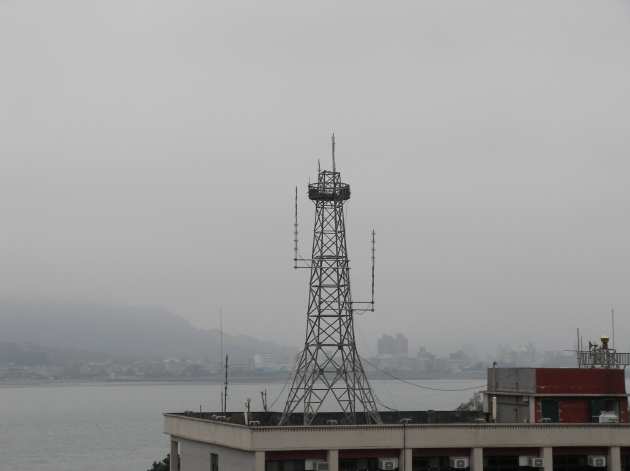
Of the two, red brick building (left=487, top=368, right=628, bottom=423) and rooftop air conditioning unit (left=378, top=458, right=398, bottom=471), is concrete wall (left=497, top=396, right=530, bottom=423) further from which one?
rooftop air conditioning unit (left=378, top=458, right=398, bottom=471)

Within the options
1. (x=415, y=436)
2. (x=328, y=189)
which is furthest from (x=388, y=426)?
(x=328, y=189)

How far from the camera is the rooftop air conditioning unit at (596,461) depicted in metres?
51.9

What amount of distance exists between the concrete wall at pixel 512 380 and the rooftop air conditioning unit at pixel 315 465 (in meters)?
12.2

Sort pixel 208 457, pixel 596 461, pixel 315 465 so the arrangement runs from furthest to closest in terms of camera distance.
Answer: pixel 208 457, pixel 596 461, pixel 315 465

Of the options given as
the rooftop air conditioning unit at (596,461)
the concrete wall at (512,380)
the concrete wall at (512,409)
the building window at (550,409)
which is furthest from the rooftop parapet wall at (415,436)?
the concrete wall at (512,380)

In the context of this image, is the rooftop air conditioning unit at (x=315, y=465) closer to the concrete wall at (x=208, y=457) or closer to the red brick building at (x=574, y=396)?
the concrete wall at (x=208, y=457)

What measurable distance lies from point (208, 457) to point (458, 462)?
12728mm

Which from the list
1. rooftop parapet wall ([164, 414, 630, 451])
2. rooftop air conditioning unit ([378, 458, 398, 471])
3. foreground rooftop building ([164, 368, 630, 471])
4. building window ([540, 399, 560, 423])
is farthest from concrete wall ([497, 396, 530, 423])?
rooftop air conditioning unit ([378, 458, 398, 471])

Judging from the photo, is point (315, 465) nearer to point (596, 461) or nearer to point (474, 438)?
point (474, 438)

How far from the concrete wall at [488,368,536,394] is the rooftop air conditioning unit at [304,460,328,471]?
480 inches

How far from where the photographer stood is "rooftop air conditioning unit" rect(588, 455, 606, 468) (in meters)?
51.9

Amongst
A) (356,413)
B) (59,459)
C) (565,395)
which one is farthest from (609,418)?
(59,459)

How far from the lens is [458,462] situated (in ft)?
166

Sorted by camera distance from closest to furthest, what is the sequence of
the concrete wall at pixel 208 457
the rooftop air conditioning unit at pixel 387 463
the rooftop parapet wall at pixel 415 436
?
the rooftop parapet wall at pixel 415 436, the concrete wall at pixel 208 457, the rooftop air conditioning unit at pixel 387 463
